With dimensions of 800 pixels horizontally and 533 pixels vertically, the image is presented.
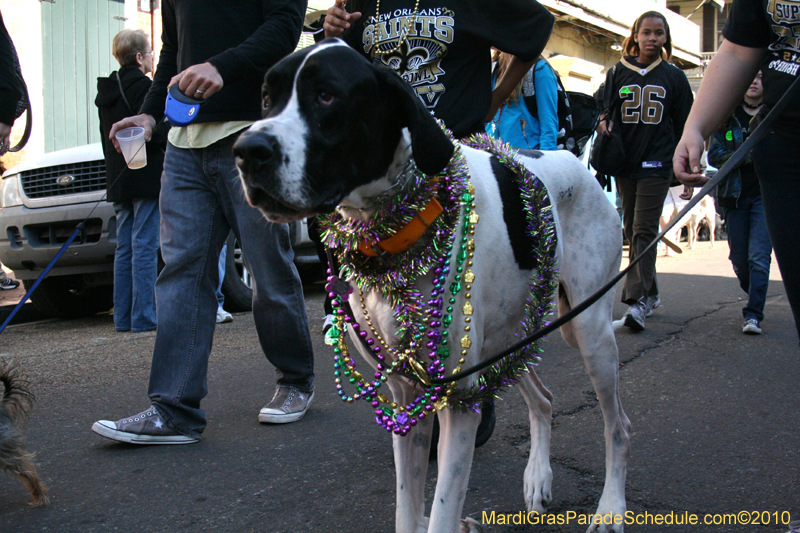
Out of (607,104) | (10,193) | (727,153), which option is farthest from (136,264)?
(727,153)

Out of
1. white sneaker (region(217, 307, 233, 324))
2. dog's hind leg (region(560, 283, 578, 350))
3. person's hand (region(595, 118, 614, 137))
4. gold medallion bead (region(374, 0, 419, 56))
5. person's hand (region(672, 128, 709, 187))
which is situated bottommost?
white sneaker (region(217, 307, 233, 324))

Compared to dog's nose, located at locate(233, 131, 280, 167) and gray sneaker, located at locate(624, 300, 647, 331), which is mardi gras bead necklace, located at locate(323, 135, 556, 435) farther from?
gray sneaker, located at locate(624, 300, 647, 331)

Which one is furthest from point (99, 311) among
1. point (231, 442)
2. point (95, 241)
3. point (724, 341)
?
point (724, 341)

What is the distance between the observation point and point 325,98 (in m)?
1.87

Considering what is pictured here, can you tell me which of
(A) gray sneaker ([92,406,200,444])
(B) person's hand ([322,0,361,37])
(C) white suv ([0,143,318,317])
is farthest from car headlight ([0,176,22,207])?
(B) person's hand ([322,0,361,37])

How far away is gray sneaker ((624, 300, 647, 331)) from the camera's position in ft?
18.6

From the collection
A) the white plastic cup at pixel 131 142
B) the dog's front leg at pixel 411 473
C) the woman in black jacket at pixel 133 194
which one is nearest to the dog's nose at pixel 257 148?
the dog's front leg at pixel 411 473

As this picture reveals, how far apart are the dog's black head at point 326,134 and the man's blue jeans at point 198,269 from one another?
1354 mm

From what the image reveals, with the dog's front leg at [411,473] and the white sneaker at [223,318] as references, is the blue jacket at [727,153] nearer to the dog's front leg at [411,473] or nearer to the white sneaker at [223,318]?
the white sneaker at [223,318]

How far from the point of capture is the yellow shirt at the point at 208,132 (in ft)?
10.6

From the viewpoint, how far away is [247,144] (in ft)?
5.66

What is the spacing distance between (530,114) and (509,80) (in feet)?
6.88

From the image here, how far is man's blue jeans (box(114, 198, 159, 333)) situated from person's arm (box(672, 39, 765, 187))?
475 centimetres

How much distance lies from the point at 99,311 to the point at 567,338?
617cm
